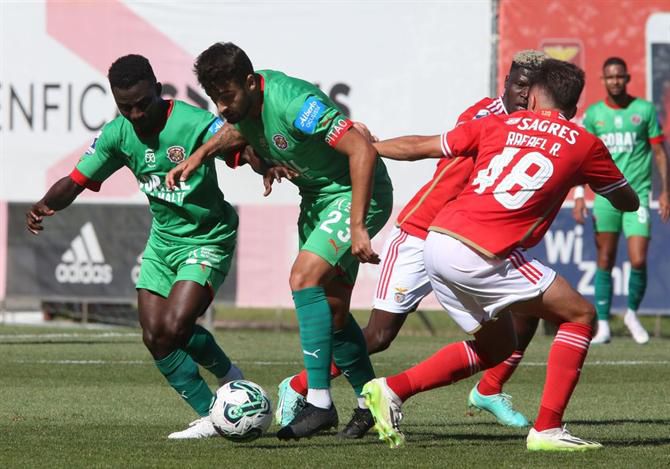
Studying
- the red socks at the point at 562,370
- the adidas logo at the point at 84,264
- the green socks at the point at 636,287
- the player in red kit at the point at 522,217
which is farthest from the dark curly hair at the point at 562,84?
the adidas logo at the point at 84,264

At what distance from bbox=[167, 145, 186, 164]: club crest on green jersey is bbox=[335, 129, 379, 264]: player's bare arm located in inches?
45.5

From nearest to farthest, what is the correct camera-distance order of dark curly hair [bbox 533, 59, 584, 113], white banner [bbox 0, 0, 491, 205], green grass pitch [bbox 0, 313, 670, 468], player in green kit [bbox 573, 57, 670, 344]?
green grass pitch [bbox 0, 313, 670, 468] < dark curly hair [bbox 533, 59, 584, 113] < player in green kit [bbox 573, 57, 670, 344] < white banner [bbox 0, 0, 491, 205]

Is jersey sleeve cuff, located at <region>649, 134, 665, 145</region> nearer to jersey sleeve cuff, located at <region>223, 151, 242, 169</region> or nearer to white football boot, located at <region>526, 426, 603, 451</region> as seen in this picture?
jersey sleeve cuff, located at <region>223, 151, 242, 169</region>

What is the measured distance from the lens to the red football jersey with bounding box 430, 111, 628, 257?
6352mm

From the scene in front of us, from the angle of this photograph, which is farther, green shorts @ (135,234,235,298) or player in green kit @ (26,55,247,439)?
green shorts @ (135,234,235,298)

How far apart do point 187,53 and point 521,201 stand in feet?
33.5

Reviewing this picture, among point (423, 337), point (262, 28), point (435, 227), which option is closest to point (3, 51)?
point (262, 28)

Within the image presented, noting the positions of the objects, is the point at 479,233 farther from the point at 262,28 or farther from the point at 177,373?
the point at 262,28

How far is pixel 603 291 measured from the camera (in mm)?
14055

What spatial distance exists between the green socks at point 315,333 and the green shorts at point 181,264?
2.64 feet

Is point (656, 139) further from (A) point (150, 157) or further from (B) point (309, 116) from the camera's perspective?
(B) point (309, 116)

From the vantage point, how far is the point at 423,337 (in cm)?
1574

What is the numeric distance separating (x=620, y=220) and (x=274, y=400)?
5811 mm

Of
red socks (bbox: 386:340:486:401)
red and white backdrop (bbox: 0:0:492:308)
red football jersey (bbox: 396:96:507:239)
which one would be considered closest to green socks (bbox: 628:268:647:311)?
red and white backdrop (bbox: 0:0:492:308)
